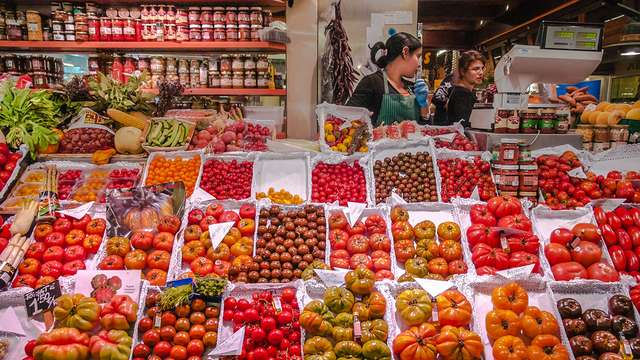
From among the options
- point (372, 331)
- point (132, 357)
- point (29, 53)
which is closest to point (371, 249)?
point (372, 331)

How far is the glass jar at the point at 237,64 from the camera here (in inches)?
243

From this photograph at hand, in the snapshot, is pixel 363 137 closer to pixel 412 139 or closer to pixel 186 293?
pixel 412 139

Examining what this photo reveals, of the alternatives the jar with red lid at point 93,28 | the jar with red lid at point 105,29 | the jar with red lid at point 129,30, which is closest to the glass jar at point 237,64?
the jar with red lid at point 129,30

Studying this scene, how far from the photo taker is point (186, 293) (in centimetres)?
245

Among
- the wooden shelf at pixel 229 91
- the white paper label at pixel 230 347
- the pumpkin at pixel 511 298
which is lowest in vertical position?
the white paper label at pixel 230 347

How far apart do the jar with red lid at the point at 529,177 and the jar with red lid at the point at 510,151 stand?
0.28 ft

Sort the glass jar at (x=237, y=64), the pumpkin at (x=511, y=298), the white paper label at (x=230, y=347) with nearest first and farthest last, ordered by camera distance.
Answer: the white paper label at (x=230, y=347) < the pumpkin at (x=511, y=298) < the glass jar at (x=237, y=64)

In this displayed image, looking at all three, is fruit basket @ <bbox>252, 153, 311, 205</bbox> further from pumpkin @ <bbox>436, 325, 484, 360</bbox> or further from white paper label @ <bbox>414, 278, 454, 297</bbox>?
pumpkin @ <bbox>436, 325, 484, 360</bbox>

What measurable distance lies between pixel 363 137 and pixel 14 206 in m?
2.79

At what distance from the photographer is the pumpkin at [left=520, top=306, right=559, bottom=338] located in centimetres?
230

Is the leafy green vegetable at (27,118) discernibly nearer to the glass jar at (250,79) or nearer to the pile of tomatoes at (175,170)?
the pile of tomatoes at (175,170)

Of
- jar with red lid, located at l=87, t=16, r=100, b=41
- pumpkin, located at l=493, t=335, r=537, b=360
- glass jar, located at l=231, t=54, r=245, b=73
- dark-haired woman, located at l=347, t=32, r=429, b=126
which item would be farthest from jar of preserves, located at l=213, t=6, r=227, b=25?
pumpkin, located at l=493, t=335, r=537, b=360

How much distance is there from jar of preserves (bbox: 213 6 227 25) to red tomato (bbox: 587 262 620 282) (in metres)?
5.09

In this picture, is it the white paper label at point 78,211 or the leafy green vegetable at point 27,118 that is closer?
the white paper label at point 78,211
